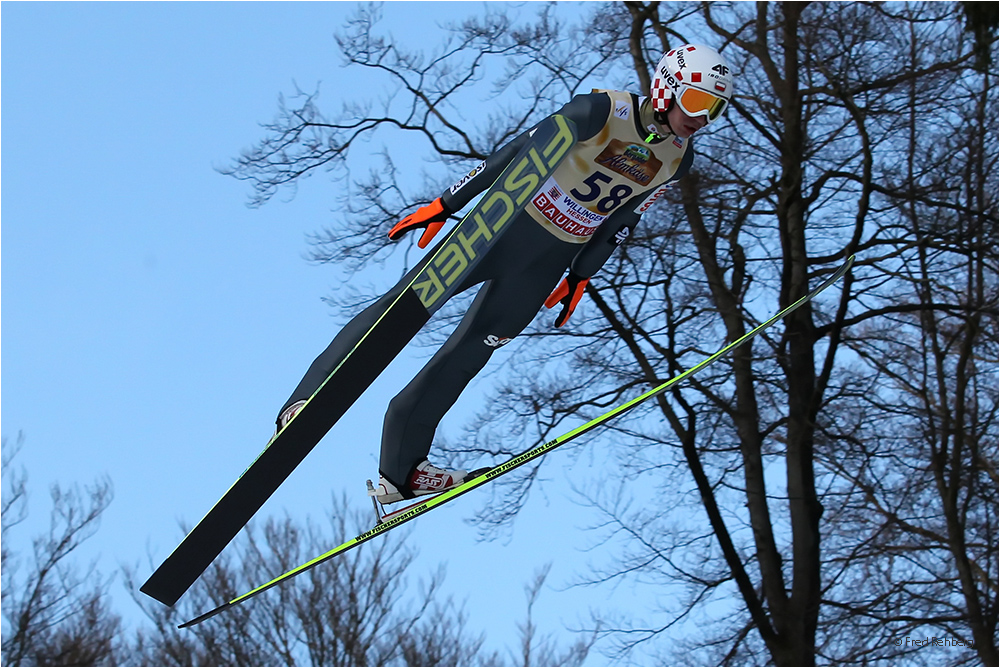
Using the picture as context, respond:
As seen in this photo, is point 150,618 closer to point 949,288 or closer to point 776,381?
point 776,381

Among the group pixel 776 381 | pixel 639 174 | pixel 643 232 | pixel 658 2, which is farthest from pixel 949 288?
pixel 639 174

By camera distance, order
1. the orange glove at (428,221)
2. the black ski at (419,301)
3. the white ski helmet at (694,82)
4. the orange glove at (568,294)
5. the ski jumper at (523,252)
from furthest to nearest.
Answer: the orange glove at (568,294)
the orange glove at (428,221)
the ski jumper at (523,252)
the black ski at (419,301)
the white ski helmet at (694,82)

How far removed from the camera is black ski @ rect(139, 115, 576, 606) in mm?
5371

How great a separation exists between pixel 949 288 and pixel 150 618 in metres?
9.82

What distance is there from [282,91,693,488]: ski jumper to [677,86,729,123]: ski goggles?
270mm

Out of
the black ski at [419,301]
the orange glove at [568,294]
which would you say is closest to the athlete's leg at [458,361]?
the orange glove at [568,294]

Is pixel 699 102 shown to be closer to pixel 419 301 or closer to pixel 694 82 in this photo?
pixel 694 82

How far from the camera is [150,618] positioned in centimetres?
1502

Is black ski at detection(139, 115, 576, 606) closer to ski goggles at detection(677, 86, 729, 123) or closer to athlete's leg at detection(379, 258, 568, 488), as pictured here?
athlete's leg at detection(379, 258, 568, 488)

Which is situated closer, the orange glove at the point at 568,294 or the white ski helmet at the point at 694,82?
the white ski helmet at the point at 694,82

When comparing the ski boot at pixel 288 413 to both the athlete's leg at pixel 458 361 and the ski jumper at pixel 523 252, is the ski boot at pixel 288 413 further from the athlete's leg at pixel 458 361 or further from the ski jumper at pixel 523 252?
the athlete's leg at pixel 458 361

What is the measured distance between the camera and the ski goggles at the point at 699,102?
17.3 feet

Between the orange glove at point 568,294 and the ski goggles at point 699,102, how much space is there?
1.00 metres

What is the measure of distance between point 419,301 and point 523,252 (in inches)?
22.8
